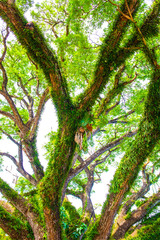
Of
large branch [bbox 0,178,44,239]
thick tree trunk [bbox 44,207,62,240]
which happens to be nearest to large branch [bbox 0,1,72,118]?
thick tree trunk [bbox 44,207,62,240]

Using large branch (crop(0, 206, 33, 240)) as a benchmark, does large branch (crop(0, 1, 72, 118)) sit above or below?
above

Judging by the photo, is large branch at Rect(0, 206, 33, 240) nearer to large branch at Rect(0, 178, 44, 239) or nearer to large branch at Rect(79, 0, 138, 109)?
large branch at Rect(0, 178, 44, 239)

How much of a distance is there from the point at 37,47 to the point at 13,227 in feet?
14.9

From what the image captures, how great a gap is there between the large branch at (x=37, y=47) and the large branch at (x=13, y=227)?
3.14 metres

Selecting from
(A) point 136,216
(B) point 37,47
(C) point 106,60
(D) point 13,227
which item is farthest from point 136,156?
(D) point 13,227

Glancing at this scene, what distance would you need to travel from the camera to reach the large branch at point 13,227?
394cm

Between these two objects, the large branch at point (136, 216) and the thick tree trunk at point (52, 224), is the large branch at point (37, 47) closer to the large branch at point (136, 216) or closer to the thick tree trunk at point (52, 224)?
the thick tree trunk at point (52, 224)

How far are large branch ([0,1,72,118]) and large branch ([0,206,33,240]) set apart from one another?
3141mm

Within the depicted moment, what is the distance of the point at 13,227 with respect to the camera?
13.1ft

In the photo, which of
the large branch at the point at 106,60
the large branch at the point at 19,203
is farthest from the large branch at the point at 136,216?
the large branch at the point at 106,60

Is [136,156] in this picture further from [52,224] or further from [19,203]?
[19,203]

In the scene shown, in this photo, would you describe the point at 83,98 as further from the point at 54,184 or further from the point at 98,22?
the point at 98,22

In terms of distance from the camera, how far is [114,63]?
378 cm

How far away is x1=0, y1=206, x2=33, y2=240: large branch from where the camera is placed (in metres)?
3.94
